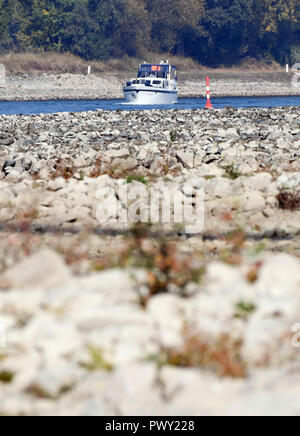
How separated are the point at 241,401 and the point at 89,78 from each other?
2380 inches

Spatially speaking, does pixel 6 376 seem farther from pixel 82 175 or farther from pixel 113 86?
pixel 113 86

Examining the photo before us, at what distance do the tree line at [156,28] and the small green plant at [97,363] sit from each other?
67008 mm

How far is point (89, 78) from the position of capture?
201 ft

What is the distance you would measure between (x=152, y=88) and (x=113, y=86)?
23.7 meters

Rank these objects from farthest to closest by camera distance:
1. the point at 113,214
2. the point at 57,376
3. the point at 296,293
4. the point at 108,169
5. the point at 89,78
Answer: the point at 89,78
the point at 108,169
the point at 113,214
the point at 296,293
the point at 57,376

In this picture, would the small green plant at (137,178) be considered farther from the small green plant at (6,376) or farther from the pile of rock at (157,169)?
the small green plant at (6,376)

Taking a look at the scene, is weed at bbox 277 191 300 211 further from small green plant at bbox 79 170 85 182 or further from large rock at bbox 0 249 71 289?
large rock at bbox 0 249 71 289

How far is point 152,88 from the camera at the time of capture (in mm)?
37094

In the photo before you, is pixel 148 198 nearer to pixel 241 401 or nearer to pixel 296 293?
pixel 296 293

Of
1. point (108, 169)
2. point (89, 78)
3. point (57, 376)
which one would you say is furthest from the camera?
point (89, 78)

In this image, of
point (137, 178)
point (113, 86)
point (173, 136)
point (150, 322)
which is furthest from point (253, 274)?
point (113, 86)

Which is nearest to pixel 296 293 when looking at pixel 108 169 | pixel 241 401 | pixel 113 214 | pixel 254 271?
pixel 254 271

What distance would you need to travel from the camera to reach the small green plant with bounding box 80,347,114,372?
2756 mm

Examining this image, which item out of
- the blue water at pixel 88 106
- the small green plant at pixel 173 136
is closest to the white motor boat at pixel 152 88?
the blue water at pixel 88 106
